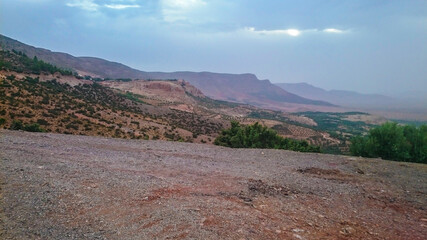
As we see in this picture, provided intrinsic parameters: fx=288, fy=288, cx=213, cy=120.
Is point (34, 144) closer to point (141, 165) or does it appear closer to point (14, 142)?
point (14, 142)

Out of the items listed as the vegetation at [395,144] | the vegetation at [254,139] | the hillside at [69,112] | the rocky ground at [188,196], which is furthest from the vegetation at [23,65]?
the vegetation at [395,144]

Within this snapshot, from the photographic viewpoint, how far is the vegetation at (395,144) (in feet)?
65.2

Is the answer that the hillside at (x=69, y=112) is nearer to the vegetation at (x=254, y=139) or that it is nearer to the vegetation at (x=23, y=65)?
the vegetation at (x=23, y=65)

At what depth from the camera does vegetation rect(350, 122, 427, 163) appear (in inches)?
782

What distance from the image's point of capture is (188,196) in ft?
27.1

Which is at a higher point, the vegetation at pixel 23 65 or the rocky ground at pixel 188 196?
the vegetation at pixel 23 65

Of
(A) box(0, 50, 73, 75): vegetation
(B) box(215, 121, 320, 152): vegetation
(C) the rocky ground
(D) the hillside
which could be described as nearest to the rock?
(C) the rocky ground

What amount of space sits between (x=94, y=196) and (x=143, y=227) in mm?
2244

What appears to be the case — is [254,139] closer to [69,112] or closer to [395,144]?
[395,144]

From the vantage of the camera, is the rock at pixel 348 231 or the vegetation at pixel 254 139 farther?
the vegetation at pixel 254 139

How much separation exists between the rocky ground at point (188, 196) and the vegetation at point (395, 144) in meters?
5.97

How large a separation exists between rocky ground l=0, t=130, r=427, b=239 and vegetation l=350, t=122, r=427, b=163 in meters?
5.97

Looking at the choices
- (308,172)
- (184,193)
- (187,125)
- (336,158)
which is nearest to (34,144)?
(184,193)

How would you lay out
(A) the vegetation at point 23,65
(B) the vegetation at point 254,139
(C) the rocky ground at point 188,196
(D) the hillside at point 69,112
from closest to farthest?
(C) the rocky ground at point 188,196
(B) the vegetation at point 254,139
(D) the hillside at point 69,112
(A) the vegetation at point 23,65
